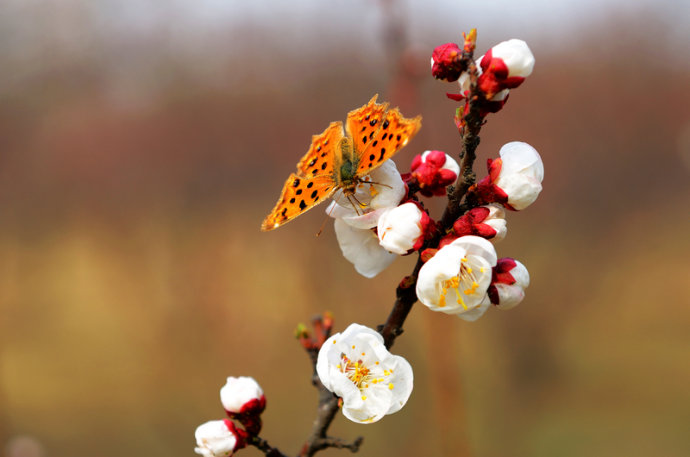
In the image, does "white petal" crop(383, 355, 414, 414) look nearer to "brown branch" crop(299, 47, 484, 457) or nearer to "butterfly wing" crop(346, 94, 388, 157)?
"brown branch" crop(299, 47, 484, 457)

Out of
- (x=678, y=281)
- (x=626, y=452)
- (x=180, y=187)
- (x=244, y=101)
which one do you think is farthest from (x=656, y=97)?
(x=180, y=187)

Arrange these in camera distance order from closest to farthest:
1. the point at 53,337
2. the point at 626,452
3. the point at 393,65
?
→ the point at 393,65, the point at 626,452, the point at 53,337

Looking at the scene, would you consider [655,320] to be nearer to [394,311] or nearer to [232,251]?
[232,251]

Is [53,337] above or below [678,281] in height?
above

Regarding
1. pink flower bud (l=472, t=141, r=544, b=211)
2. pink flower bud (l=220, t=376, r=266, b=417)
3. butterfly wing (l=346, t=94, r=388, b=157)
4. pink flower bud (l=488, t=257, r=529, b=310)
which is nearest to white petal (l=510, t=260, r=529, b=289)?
pink flower bud (l=488, t=257, r=529, b=310)

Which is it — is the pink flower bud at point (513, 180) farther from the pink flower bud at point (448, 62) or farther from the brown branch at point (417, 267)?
the pink flower bud at point (448, 62)

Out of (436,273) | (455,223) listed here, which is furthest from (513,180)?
(436,273)

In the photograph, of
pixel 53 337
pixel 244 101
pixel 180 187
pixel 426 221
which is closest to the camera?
pixel 426 221

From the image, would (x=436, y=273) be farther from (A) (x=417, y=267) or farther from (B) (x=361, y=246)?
(B) (x=361, y=246)
